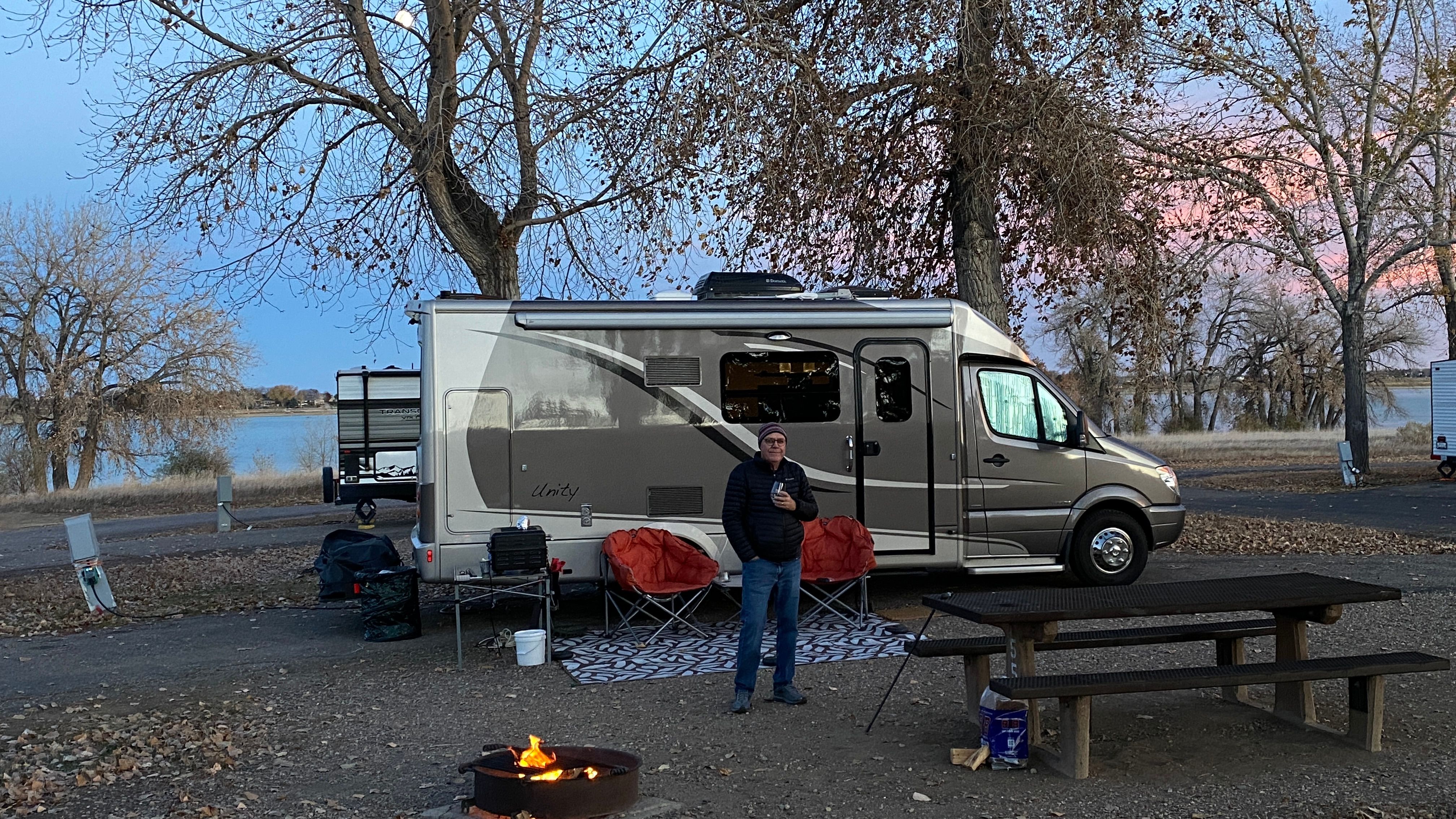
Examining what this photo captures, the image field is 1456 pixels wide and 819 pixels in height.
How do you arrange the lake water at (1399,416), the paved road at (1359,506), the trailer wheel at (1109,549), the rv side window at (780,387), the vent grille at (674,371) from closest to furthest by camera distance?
the vent grille at (674,371) < the rv side window at (780,387) < the trailer wheel at (1109,549) < the paved road at (1359,506) < the lake water at (1399,416)

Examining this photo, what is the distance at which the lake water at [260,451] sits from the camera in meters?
35.4

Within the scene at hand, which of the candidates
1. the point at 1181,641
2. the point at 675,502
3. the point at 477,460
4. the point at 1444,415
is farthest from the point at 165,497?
the point at 1444,415

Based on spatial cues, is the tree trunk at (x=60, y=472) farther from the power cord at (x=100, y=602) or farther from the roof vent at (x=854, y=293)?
the roof vent at (x=854, y=293)

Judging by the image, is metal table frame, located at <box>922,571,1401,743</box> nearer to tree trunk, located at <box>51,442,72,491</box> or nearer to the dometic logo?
the dometic logo

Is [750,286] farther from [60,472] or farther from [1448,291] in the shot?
[60,472]

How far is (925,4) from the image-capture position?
12812 mm

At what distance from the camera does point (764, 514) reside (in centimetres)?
659

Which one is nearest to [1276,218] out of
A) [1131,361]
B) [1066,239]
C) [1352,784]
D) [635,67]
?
[1131,361]

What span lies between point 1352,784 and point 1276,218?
1728 centimetres

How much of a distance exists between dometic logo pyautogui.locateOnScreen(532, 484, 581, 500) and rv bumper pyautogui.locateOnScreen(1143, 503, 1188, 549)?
5.24 m

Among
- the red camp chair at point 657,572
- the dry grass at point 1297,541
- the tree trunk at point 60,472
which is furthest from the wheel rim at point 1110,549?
the tree trunk at point 60,472

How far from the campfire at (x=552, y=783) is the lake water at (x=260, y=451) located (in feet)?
96.1

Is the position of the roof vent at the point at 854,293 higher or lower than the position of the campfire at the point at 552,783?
higher

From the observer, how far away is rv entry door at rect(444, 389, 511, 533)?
907 centimetres
